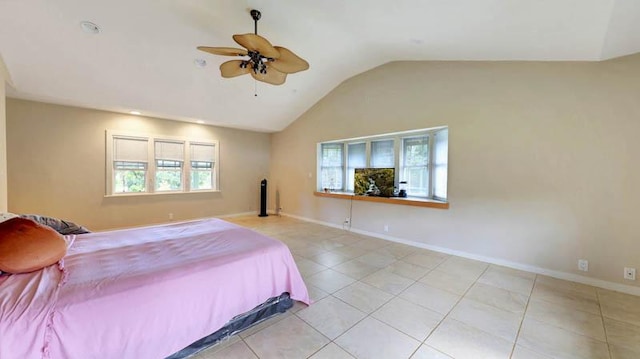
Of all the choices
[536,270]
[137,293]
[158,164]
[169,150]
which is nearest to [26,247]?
[137,293]

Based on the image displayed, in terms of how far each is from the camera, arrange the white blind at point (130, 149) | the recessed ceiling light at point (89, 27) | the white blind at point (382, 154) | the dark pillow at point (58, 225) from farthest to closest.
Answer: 1. the white blind at point (130, 149)
2. the white blind at point (382, 154)
3. the recessed ceiling light at point (89, 27)
4. the dark pillow at point (58, 225)

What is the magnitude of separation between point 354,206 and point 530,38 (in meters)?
3.70

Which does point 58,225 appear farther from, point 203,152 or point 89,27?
point 203,152

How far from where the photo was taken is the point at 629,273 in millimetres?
2678

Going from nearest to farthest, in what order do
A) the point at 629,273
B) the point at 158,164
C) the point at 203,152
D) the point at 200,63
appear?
the point at 629,273 < the point at 200,63 < the point at 158,164 < the point at 203,152

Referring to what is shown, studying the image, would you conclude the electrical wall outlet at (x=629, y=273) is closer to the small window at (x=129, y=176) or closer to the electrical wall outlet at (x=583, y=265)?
the electrical wall outlet at (x=583, y=265)

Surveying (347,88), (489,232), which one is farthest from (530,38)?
(347,88)

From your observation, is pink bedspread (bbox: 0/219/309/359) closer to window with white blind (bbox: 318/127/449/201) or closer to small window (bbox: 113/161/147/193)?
window with white blind (bbox: 318/127/449/201)

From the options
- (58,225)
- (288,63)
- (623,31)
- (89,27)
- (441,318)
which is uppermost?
(89,27)

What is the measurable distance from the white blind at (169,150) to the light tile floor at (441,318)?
4.35m

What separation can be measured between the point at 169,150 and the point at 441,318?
6151 millimetres

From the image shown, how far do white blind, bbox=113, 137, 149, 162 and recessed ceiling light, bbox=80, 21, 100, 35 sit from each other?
8.45 ft

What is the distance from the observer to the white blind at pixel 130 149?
509cm

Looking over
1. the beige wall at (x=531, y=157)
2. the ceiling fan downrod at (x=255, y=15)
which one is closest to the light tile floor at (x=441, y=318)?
the beige wall at (x=531, y=157)
